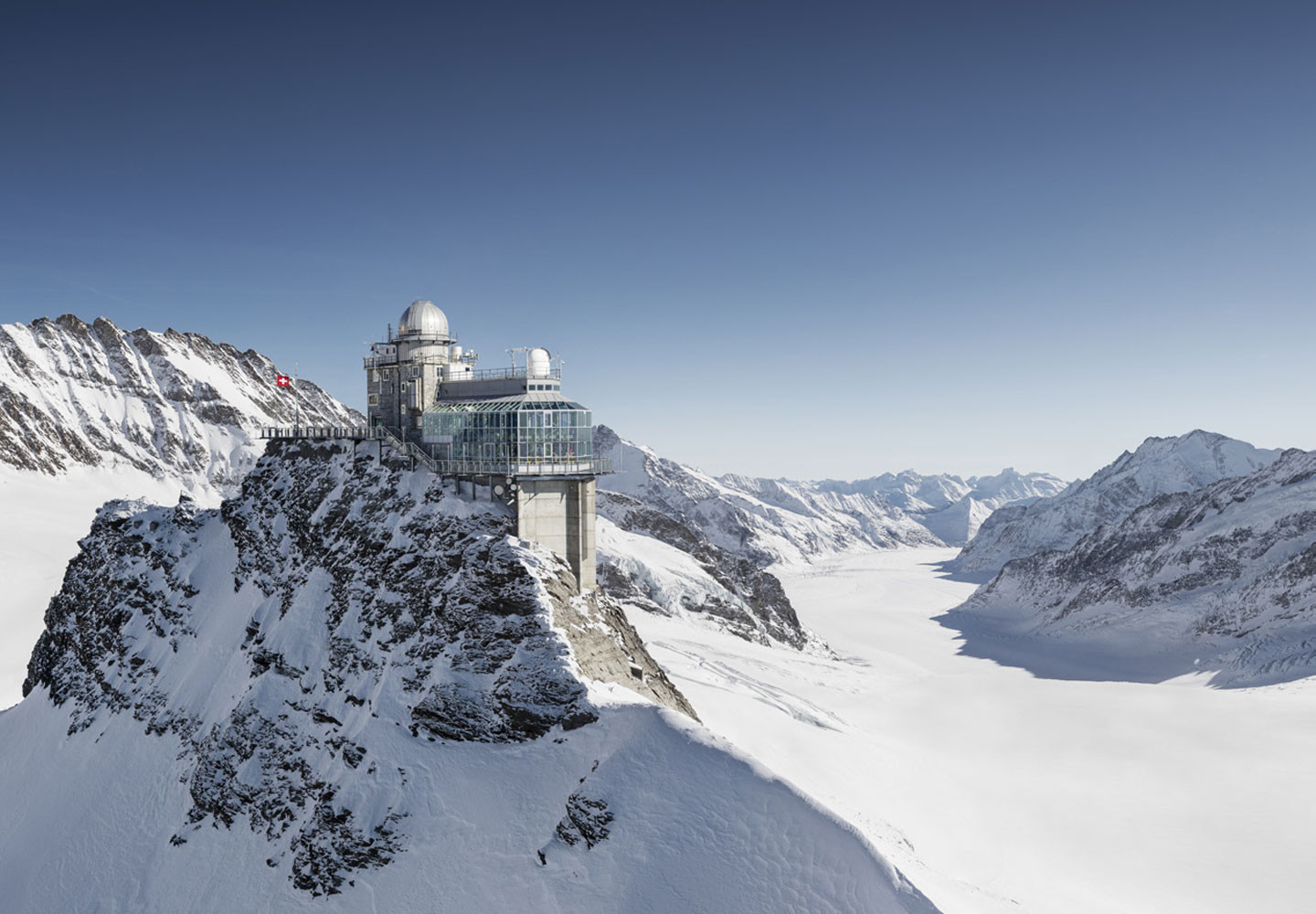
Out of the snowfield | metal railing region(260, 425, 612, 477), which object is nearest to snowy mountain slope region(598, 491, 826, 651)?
the snowfield

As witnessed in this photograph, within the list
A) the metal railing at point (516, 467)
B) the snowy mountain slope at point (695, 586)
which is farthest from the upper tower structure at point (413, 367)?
the snowy mountain slope at point (695, 586)

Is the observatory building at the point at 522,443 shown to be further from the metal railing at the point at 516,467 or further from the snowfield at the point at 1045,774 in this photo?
the snowfield at the point at 1045,774

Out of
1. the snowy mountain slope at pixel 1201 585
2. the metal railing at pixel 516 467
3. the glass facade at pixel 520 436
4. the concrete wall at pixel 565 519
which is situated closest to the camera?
the metal railing at pixel 516 467

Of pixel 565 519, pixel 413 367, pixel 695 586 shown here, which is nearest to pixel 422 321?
pixel 413 367

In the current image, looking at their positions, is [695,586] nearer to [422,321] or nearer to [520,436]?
[422,321]

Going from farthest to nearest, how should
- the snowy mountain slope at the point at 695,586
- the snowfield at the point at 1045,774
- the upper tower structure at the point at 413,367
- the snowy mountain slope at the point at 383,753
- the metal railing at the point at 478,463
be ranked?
the snowy mountain slope at the point at 695,586 → the upper tower structure at the point at 413,367 → the metal railing at the point at 478,463 → the snowfield at the point at 1045,774 → the snowy mountain slope at the point at 383,753
